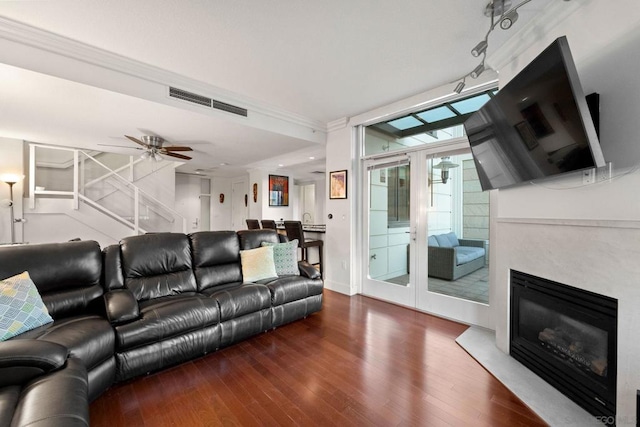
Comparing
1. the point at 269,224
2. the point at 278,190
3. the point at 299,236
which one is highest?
the point at 278,190

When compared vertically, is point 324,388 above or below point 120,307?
below

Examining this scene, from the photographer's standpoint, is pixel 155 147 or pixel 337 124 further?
pixel 337 124

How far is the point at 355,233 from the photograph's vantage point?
4.15m

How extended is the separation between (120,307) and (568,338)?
328 cm

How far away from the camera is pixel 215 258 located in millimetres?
3010

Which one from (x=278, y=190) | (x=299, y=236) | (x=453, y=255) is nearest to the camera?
(x=453, y=255)

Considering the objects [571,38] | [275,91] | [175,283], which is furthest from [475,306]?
[275,91]

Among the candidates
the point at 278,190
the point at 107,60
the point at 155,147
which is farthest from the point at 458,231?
the point at 278,190

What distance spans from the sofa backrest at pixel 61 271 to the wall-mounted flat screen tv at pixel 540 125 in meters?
3.51

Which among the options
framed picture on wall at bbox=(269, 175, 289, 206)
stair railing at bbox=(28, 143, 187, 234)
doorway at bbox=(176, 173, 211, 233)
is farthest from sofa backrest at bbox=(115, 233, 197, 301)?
doorway at bbox=(176, 173, 211, 233)

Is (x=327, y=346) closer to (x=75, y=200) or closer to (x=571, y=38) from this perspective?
(x=571, y=38)

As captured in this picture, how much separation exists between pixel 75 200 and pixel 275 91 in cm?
448

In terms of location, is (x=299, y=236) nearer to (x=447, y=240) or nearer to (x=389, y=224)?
(x=389, y=224)

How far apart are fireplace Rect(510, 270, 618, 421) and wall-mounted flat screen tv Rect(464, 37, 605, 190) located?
2.81 feet
